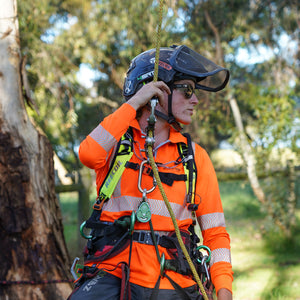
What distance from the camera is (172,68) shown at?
112 inches

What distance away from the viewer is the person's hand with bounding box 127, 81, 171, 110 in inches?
103

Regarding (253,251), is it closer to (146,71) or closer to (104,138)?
(146,71)

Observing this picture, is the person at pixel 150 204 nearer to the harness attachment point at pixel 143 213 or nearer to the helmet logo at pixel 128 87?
the harness attachment point at pixel 143 213

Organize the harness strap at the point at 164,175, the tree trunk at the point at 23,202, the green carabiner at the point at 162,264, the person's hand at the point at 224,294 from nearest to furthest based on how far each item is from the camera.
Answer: the green carabiner at the point at 162,264 → the person's hand at the point at 224,294 → the harness strap at the point at 164,175 → the tree trunk at the point at 23,202

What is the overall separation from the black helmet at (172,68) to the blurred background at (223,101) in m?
3.16

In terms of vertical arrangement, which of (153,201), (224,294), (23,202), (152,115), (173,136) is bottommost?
(224,294)

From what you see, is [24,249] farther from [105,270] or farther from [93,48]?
[93,48]

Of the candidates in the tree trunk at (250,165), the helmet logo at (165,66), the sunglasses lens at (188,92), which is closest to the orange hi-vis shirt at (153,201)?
the sunglasses lens at (188,92)

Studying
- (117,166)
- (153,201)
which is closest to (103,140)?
(117,166)

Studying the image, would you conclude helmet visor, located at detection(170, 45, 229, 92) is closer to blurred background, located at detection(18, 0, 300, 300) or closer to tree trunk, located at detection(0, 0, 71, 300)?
tree trunk, located at detection(0, 0, 71, 300)

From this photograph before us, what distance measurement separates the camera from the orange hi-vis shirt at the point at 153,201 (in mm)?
2381

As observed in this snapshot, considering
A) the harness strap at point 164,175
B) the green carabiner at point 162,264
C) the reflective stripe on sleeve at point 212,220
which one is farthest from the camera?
the reflective stripe on sleeve at point 212,220

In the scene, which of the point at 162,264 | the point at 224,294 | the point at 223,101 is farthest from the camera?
the point at 223,101

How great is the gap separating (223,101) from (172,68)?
6.56m
